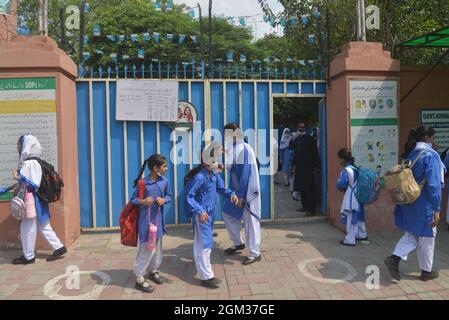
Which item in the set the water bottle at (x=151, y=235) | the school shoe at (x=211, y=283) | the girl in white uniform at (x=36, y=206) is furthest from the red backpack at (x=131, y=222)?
the girl in white uniform at (x=36, y=206)

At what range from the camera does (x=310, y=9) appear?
25.3 feet

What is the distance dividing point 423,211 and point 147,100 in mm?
3933

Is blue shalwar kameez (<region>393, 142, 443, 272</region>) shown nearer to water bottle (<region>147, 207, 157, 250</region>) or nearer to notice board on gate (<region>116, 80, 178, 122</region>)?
water bottle (<region>147, 207, 157, 250</region>)

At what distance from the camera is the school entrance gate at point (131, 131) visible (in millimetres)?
6059

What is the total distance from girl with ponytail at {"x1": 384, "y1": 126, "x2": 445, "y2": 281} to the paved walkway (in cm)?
23

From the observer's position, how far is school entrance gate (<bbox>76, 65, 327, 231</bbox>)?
606cm

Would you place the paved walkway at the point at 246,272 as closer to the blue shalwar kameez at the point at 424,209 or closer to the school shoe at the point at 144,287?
the school shoe at the point at 144,287

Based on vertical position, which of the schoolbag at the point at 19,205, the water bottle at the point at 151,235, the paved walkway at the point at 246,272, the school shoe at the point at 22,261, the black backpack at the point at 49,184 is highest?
the black backpack at the point at 49,184

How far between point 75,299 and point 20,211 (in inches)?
56.4

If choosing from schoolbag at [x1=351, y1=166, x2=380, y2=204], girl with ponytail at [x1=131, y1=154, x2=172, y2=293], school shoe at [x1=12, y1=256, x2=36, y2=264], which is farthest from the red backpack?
schoolbag at [x1=351, y1=166, x2=380, y2=204]

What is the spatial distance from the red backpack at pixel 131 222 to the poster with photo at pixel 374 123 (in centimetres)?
334

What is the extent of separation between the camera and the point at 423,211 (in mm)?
4137

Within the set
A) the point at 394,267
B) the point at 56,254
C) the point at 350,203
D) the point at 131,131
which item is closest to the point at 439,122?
the point at 350,203

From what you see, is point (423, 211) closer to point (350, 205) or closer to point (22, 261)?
point (350, 205)
